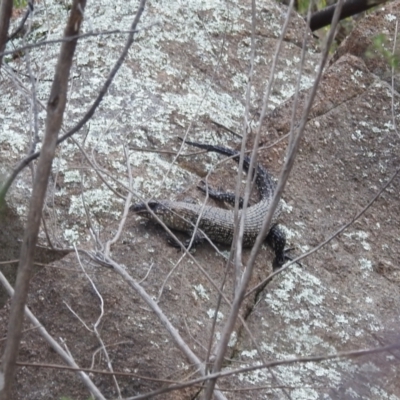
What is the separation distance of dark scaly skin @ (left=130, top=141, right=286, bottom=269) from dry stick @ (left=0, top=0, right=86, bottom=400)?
2.08m

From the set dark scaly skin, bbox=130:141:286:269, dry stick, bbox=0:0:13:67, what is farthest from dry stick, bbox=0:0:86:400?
dark scaly skin, bbox=130:141:286:269

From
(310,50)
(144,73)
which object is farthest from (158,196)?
(310,50)

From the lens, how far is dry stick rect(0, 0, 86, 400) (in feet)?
6.00

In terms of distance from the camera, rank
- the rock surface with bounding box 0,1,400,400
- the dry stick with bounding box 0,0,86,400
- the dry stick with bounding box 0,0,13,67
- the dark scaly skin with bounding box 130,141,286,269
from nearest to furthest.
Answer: the dry stick with bounding box 0,0,86,400
the dry stick with bounding box 0,0,13,67
the rock surface with bounding box 0,1,400,400
the dark scaly skin with bounding box 130,141,286,269

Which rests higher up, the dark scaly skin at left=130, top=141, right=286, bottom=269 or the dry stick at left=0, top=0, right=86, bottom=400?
the dry stick at left=0, top=0, right=86, bottom=400

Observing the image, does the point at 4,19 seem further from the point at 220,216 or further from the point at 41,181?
the point at 220,216

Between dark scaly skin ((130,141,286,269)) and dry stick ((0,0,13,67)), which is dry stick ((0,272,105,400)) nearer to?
dry stick ((0,0,13,67))

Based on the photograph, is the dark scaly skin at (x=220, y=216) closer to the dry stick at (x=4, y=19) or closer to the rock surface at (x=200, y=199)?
the rock surface at (x=200, y=199)

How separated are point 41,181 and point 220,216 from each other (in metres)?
2.62

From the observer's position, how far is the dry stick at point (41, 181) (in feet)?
6.00

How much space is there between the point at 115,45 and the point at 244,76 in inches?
35.2

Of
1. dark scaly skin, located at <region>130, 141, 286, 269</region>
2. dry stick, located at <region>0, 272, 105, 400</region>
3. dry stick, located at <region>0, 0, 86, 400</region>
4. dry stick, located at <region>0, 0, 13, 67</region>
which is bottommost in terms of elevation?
dark scaly skin, located at <region>130, 141, 286, 269</region>

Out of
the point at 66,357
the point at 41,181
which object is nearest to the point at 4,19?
the point at 41,181

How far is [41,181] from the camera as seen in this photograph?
6.00 ft
